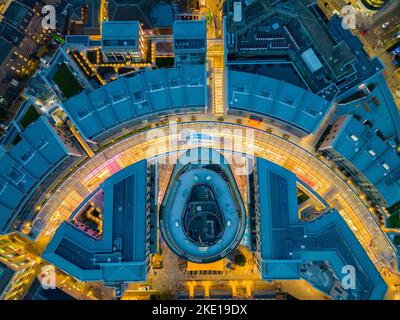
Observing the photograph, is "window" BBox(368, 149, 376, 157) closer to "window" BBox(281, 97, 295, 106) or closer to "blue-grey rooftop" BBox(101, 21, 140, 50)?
"window" BBox(281, 97, 295, 106)

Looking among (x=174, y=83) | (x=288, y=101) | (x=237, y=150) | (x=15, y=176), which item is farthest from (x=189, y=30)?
(x=15, y=176)

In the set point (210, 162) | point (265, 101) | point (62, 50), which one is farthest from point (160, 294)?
point (62, 50)

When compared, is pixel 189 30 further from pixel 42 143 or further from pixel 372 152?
pixel 372 152

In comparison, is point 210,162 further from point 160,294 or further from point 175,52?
point 160,294

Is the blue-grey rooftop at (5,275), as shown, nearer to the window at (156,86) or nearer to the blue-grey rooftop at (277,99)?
the window at (156,86)

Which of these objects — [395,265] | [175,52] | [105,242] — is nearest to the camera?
[105,242]

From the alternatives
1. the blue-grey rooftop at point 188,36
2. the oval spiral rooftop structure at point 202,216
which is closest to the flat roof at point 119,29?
the blue-grey rooftop at point 188,36

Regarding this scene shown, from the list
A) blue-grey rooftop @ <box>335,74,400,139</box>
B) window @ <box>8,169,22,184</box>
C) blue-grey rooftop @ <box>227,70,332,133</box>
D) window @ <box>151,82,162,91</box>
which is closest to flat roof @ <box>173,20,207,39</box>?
blue-grey rooftop @ <box>227,70,332,133</box>
